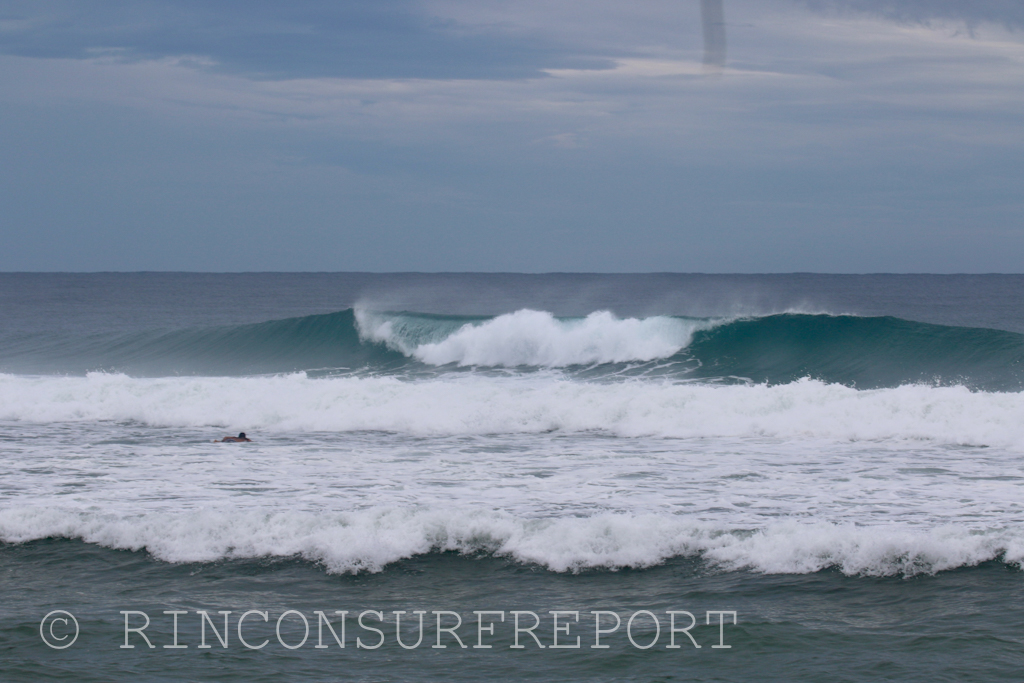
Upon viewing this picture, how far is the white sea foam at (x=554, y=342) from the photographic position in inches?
968

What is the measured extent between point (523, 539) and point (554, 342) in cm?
1658

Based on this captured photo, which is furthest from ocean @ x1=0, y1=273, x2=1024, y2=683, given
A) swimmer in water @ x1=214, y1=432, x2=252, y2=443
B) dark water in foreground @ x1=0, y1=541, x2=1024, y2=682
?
swimmer in water @ x1=214, y1=432, x2=252, y2=443

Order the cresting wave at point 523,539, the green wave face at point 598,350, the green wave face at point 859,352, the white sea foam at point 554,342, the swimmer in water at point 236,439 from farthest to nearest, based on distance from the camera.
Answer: the white sea foam at point 554,342 < the green wave face at point 598,350 < the green wave face at point 859,352 < the swimmer in water at point 236,439 < the cresting wave at point 523,539

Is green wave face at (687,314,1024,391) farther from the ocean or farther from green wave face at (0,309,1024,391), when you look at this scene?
the ocean

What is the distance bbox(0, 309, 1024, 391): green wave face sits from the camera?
22062mm

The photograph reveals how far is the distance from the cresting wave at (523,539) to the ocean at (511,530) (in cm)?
3

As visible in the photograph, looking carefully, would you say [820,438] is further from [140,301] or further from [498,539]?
[140,301]

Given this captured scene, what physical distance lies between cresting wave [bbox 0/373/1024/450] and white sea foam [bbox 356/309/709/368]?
5.67 m

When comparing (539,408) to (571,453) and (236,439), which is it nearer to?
(571,453)

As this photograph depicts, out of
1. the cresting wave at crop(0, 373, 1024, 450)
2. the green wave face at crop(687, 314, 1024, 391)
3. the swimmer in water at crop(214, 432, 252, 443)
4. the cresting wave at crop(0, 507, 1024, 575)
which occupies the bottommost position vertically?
the cresting wave at crop(0, 507, 1024, 575)

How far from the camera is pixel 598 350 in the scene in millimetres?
24875

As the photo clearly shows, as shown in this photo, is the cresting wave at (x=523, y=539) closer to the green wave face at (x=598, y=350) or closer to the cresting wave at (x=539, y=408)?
the cresting wave at (x=539, y=408)

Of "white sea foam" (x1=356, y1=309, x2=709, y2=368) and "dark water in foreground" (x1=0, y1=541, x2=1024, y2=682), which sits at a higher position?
"white sea foam" (x1=356, y1=309, x2=709, y2=368)

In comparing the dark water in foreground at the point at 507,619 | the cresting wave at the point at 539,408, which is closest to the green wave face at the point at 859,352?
the cresting wave at the point at 539,408
